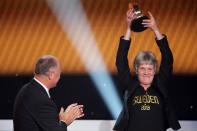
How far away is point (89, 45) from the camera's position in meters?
3.37

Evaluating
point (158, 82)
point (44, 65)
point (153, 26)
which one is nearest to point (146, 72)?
point (158, 82)

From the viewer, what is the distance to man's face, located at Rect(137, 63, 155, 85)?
271cm

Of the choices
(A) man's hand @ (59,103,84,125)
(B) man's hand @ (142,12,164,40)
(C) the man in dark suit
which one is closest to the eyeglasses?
(B) man's hand @ (142,12,164,40)

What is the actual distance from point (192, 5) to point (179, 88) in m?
0.58

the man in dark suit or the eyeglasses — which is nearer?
the man in dark suit

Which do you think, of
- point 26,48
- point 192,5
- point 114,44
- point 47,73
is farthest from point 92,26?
point 47,73

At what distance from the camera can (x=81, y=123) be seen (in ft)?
11.3

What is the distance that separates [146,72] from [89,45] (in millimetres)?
762

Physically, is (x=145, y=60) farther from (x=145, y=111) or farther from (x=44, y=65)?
(x=44, y=65)

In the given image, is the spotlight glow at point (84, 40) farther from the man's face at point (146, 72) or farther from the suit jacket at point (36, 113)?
the suit jacket at point (36, 113)

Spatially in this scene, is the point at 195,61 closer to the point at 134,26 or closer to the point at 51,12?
the point at 134,26

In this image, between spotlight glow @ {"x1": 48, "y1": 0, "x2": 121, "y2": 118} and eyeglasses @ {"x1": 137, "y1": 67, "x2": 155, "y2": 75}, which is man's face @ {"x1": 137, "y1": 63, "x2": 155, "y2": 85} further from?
spotlight glow @ {"x1": 48, "y1": 0, "x2": 121, "y2": 118}

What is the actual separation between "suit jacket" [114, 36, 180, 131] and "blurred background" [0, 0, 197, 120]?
1.53 ft

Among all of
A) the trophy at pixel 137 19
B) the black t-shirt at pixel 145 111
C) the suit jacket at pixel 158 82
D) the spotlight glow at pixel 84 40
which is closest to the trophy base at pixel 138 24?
the trophy at pixel 137 19
